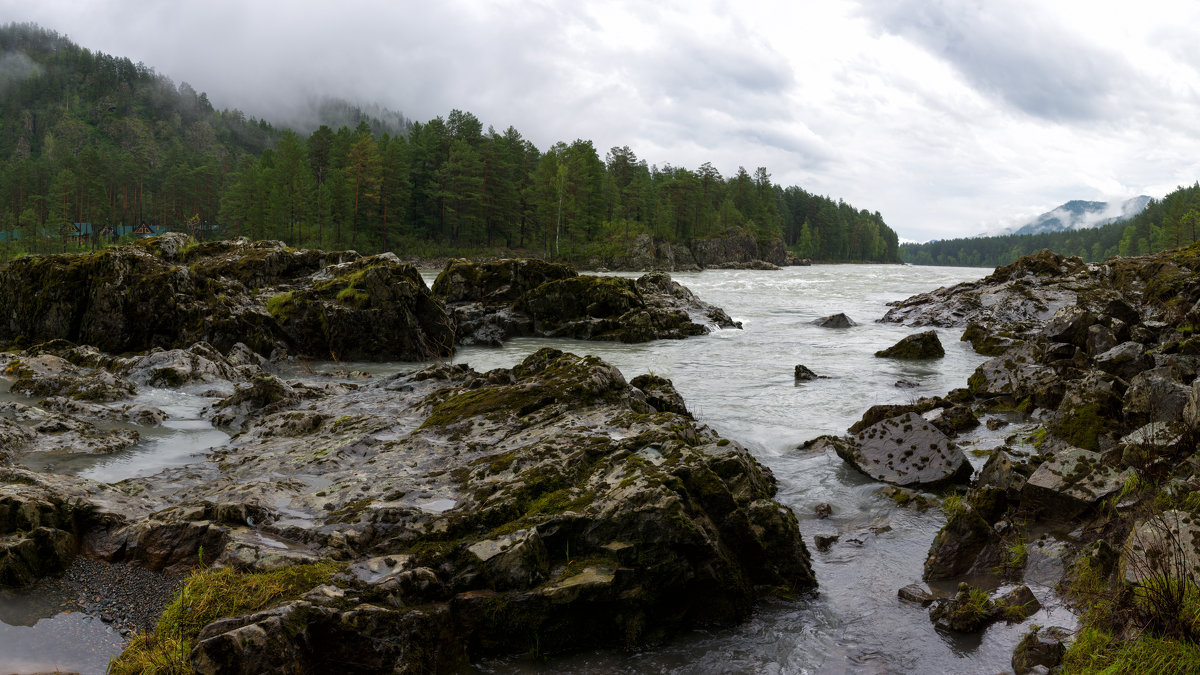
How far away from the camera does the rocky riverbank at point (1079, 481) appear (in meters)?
4.01

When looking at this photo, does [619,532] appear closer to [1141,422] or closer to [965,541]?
[965,541]

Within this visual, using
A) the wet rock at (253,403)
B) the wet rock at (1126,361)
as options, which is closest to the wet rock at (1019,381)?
the wet rock at (1126,361)

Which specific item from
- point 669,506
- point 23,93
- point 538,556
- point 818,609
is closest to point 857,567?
point 818,609

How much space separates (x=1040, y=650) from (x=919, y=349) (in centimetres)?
1609

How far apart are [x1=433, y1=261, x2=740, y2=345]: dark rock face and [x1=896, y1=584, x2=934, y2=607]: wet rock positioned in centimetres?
1803

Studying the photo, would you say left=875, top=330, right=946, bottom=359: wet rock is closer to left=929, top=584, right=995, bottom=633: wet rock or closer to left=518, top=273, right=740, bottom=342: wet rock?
left=518, top=273, right=740, bottom=342: wet rock

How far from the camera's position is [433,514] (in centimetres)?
559

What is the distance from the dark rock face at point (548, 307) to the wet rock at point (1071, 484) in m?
17.4

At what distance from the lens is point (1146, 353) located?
381 inches

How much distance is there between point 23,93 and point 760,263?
21710 cm

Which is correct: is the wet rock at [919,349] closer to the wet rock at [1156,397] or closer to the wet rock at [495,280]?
the wet rock at [1156,397]

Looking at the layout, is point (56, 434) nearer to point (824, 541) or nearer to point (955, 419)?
point (824, 541)

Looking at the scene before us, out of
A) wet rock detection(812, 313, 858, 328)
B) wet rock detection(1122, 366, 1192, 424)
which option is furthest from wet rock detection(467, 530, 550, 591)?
wet rock detection(812, 313, 858, 328)

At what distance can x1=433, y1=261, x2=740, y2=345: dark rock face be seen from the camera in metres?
24.0
